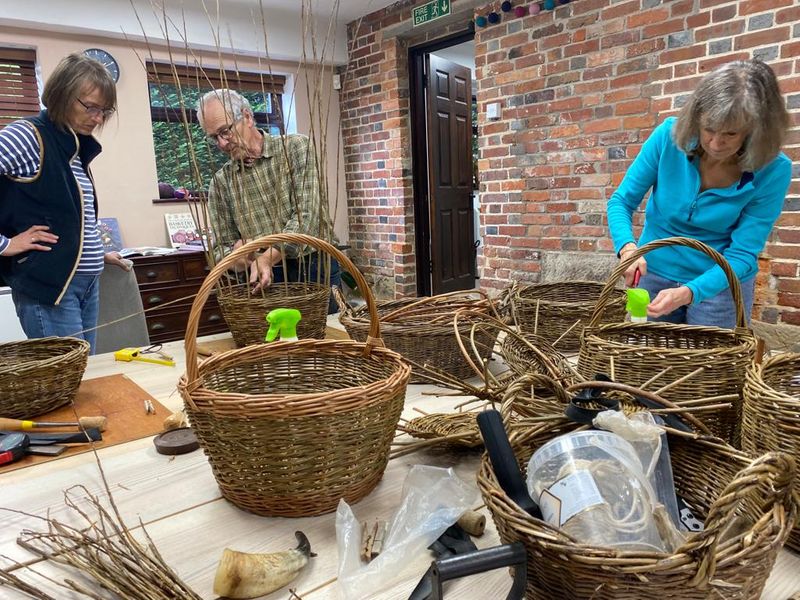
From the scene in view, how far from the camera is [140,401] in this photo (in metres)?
1.22

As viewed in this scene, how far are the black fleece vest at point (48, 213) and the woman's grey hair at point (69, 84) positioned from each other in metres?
0.05

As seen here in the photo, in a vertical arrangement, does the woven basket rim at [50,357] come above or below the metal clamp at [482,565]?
above

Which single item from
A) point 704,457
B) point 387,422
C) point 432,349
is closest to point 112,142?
point 432,349

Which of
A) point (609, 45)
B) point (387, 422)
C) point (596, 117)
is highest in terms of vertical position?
point (609, 45)

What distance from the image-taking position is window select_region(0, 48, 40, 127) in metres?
3.75

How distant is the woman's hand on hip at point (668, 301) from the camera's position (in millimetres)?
1308

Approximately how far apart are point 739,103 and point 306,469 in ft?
4.41

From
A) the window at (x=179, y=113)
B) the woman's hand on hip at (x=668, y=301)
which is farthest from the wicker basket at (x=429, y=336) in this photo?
the window at (x=179, y=113)

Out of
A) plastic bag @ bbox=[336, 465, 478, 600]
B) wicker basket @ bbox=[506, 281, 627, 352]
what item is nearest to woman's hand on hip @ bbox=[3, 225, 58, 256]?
wicker basket @ bbox=[506, 281, 627, 352]

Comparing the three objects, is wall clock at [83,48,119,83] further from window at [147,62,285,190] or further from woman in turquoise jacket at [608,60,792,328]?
woman in turquoise jacket at [608,60,792,328]

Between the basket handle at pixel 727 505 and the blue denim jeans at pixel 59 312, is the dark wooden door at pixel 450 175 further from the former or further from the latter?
the basket handle at pixel 727 505

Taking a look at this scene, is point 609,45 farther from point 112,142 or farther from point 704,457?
point 112,142

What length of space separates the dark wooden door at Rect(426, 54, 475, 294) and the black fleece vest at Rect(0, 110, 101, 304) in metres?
3.13

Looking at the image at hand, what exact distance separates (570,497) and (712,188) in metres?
1.37
